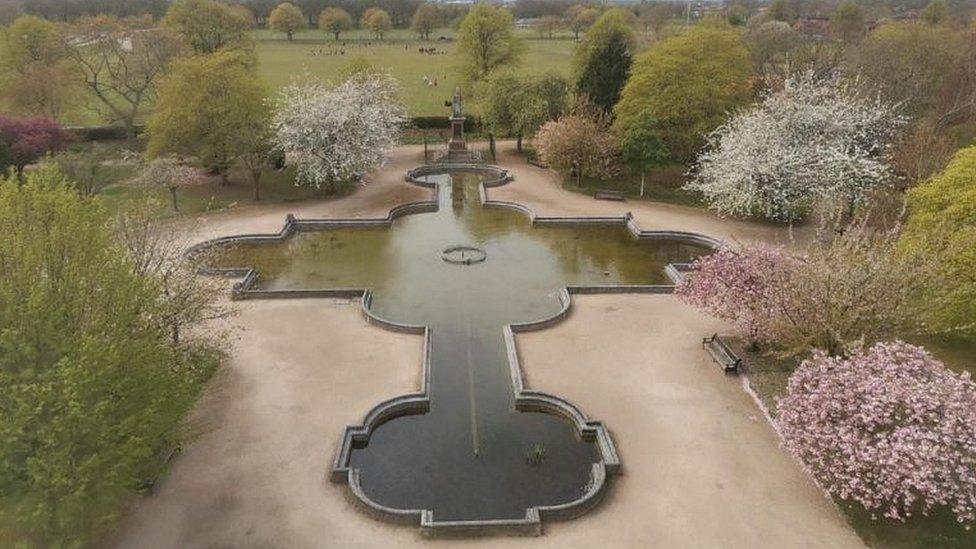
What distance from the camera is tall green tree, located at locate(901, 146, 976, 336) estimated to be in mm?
19953

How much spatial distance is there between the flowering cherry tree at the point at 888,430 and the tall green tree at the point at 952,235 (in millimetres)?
5403

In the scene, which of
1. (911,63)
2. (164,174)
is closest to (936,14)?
(911,63)

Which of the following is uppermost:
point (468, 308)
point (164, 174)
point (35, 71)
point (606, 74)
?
point (606, 74)

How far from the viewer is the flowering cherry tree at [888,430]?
45.1ft

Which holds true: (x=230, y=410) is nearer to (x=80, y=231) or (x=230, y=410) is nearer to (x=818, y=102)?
(x=80, y=231)

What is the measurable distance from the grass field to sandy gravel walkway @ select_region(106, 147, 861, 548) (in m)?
30.8

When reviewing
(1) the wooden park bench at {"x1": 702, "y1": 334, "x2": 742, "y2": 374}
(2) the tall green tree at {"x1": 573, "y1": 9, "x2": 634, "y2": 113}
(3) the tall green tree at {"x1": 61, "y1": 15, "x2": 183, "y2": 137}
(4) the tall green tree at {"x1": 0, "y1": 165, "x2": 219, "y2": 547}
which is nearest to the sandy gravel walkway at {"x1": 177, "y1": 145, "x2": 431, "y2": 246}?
(2) the tall green tree at {"x1": 573, "y1": 9, "x2": 634, "y2": 113}

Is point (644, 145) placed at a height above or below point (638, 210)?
above

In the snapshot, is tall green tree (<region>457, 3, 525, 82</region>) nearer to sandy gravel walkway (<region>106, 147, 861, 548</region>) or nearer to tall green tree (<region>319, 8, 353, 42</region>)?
sandy gravel walkway (<region>106, 147, 861, 548</region>)

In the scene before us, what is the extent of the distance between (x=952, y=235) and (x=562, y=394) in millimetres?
13376

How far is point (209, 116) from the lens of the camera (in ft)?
115

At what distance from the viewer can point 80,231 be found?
14.0 meters

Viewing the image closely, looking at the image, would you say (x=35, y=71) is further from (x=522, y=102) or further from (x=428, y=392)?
(x=428, y=392)

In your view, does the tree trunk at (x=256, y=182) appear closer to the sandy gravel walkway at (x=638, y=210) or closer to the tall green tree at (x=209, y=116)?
the tall green tree at (x=209, y=116)
